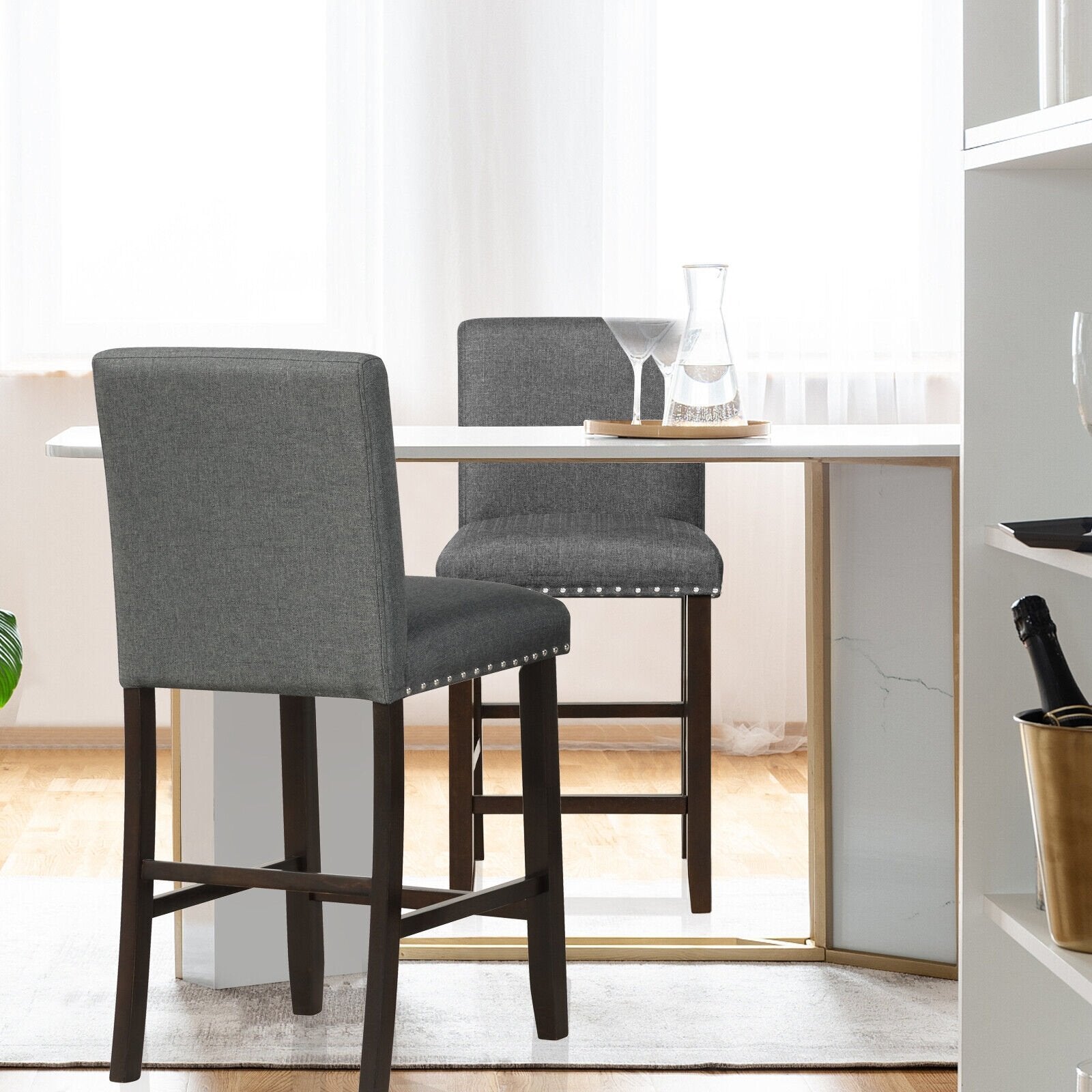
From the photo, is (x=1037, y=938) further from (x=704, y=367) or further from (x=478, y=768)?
(x=478, y=768)

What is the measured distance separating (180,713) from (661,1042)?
835 mm

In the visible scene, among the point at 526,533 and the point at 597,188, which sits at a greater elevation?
the point at 597,188

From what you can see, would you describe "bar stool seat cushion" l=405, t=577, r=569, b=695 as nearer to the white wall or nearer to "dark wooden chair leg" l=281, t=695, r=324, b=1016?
"dark wooden chair leg" l=281, t=695, r=324, b=1016

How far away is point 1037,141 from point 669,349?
0.99 metres

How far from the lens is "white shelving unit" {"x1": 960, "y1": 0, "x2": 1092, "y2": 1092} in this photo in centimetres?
134

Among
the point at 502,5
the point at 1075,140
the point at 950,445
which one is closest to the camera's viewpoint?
the point at 1075,140

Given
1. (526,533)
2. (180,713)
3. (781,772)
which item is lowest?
(781,772)

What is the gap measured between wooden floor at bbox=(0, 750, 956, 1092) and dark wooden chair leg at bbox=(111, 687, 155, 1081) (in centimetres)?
10

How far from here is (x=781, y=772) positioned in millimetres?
3662

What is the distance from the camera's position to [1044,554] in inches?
48.3

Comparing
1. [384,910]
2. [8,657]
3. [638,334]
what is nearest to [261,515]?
[384,910]

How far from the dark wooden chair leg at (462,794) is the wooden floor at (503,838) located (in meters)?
0.28

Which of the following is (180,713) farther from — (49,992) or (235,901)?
(49,992)

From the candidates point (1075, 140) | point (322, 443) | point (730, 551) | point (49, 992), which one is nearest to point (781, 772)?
point (730, 551)
